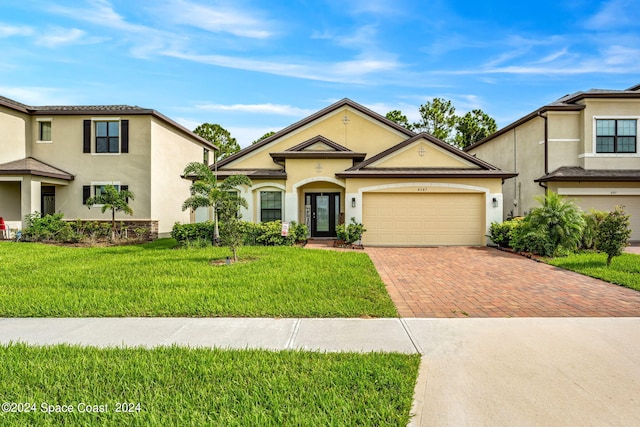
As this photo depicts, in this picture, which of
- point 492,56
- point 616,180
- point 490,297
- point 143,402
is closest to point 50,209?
point 143,402

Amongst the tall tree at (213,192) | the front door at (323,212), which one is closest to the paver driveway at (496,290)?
the tall tree at (213,192)

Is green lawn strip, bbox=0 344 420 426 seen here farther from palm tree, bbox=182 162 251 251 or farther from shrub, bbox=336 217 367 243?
shrub, bbox=336 217 367 243

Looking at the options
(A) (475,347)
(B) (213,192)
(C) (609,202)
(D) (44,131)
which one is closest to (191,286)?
(A) (475,347)

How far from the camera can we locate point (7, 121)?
16609mm

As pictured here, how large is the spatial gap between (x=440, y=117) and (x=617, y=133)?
66.7 ft

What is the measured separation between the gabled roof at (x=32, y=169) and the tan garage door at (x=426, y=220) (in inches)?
594

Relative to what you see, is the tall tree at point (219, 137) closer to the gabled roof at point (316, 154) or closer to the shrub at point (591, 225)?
the gabled roof at point (316, 154)

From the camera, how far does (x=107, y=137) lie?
58.0 ft

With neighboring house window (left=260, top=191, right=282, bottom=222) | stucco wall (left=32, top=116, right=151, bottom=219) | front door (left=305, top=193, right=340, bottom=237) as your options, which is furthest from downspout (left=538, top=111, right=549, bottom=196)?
stucco wall (left=32, top=116, right=151, bottom=219)

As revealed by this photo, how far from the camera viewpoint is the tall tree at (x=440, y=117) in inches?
1398

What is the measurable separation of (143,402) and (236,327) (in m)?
2.00

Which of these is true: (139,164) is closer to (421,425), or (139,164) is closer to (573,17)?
(421,425)

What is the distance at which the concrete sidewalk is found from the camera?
117 inches

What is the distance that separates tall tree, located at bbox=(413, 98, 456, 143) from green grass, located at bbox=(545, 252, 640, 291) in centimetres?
2603
